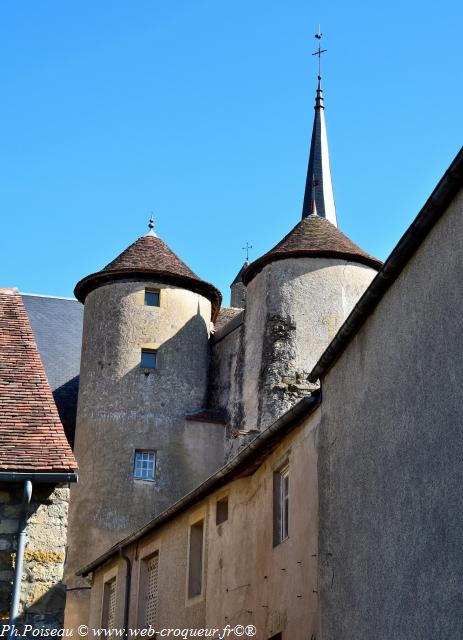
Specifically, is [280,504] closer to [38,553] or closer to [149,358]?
[38,553]

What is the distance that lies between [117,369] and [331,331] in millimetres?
5291

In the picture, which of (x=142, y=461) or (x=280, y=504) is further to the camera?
(x=142, y=461)

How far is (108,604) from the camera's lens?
19.1 meters

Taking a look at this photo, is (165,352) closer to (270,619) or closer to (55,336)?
(55,336)

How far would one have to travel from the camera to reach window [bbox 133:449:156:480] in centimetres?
2355

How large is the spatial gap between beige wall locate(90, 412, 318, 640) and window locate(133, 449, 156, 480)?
596 cm

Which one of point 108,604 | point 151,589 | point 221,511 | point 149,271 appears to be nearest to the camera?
point 221,511

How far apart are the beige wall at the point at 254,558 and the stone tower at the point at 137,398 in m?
5.50

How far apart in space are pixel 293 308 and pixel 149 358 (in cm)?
396

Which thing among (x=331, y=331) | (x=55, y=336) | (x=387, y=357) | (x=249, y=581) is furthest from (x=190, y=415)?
(x=387, y=357)

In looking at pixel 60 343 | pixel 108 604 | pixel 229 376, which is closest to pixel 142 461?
pixel 229 376

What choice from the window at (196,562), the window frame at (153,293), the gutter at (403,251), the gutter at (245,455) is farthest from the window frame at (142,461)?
the gutter at (403,251)

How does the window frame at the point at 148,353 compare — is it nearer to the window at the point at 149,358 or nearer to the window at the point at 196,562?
the window at the point at 149,358

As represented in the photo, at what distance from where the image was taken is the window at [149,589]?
1658 cm
